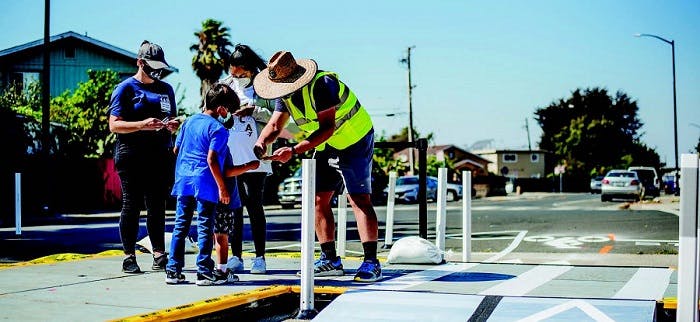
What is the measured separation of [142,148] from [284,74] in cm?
144

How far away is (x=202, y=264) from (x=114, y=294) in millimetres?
708

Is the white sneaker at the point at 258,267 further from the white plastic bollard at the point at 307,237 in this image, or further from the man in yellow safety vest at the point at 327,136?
the white plastic bollard at the point at 307,237

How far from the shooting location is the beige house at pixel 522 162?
106188mm

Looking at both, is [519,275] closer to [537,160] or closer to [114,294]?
[114,294]

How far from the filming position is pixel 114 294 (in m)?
4.82

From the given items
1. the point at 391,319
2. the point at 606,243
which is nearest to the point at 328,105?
the point at 391,319

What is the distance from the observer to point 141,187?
625cm

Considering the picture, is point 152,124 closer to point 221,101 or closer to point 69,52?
point 221,101

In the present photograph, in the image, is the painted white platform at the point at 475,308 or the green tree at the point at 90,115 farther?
the green tree at the point at 90,115

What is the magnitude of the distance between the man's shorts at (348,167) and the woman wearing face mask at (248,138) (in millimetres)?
632

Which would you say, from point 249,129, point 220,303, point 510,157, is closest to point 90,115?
point 249,129

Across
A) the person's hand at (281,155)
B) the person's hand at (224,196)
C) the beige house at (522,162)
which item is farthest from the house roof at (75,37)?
the beige house at (522,162)

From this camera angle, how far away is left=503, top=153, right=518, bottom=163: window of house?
10788cm

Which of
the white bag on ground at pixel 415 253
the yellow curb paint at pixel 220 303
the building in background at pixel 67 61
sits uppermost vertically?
the building in background at pixel 67 61
